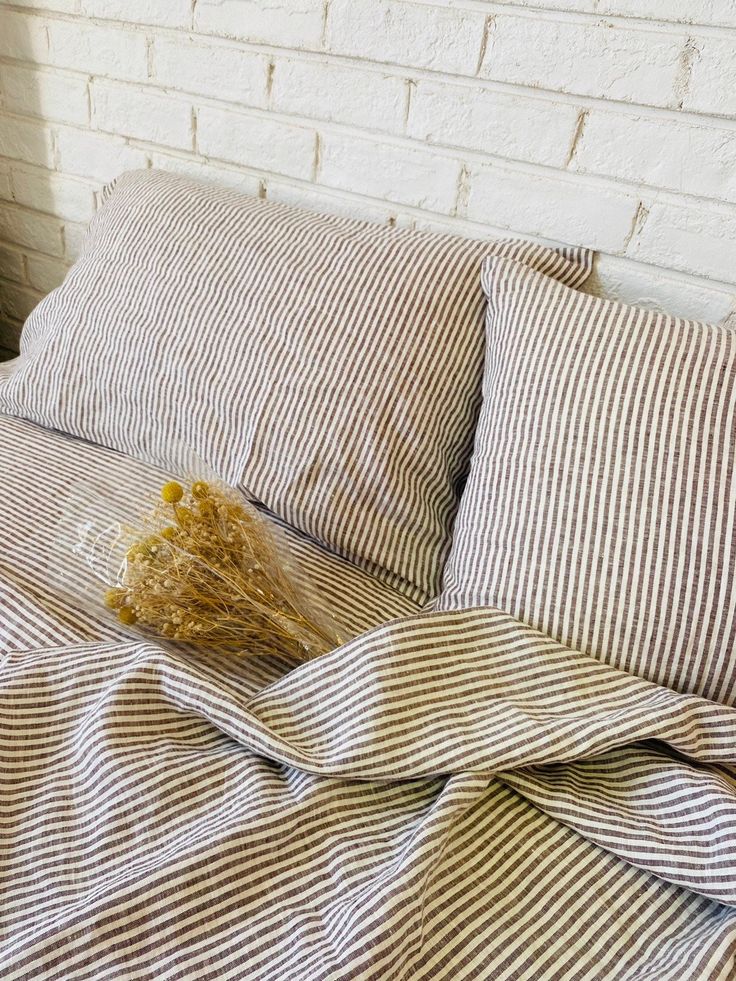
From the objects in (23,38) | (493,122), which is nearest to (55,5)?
(23,38)

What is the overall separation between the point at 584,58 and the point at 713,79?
0.15 meters

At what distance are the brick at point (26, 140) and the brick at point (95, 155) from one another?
34 mm

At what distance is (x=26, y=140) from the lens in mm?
1458

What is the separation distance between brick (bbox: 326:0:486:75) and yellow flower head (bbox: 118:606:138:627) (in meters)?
0.79

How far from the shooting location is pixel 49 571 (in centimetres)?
80

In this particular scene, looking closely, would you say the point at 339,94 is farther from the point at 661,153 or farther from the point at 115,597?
the point at 115,597

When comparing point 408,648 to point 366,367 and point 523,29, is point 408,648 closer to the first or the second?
point 366,367

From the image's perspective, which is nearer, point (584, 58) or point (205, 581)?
point (205, 581)

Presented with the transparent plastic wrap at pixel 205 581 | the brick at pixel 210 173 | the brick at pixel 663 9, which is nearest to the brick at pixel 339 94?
the brick at pixel 210 173

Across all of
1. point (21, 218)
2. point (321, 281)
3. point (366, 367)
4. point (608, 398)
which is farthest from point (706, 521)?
point (21, 218)

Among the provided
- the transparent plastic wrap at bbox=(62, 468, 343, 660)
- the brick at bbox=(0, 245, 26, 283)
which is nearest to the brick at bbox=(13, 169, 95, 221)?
the brick at bbox=(0, 245, 26, 283)

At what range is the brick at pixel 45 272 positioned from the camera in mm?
1556

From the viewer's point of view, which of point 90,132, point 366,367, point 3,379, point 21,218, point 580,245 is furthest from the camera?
point 21,218

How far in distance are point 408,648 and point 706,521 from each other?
30 centimetres
